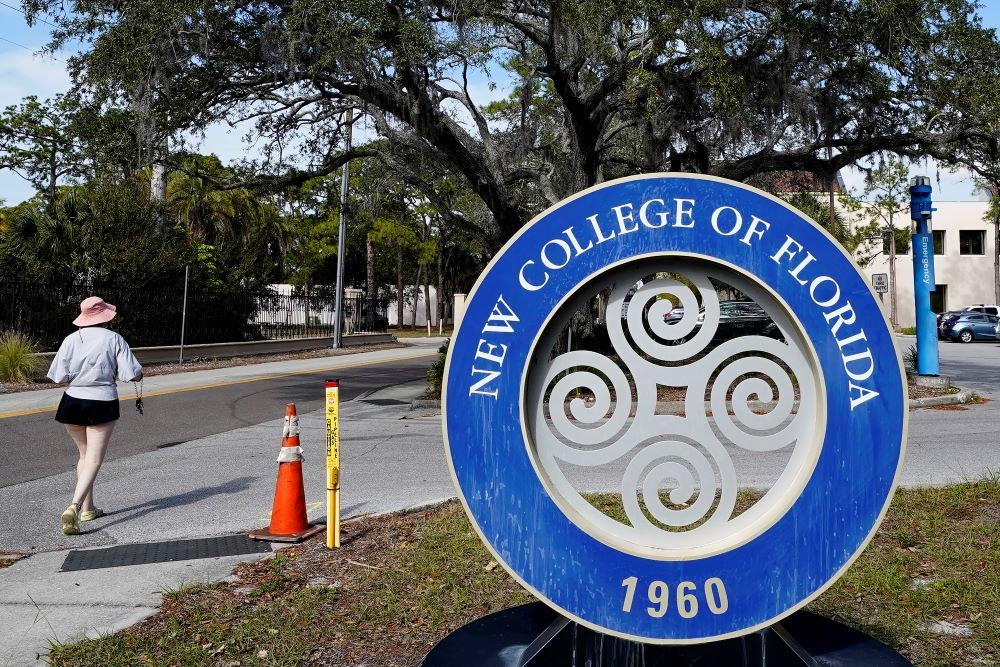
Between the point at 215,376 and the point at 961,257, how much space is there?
48940 mm

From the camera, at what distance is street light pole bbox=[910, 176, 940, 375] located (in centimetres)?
1598

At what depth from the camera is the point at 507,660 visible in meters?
3.41

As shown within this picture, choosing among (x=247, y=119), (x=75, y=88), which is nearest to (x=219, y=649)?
(x=75, y=88)

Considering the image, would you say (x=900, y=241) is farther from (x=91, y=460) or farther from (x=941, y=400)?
(x=91, y=460)

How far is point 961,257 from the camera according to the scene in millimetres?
53844

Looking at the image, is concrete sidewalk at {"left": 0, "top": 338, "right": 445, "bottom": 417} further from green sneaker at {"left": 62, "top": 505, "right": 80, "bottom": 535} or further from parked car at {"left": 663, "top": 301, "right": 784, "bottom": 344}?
parked car at {"left": 663, "top": 301, "right": 784, "bottom": 344}

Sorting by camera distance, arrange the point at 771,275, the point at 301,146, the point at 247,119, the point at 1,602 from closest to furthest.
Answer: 1. the point at 771,275
2. the point at 1,602
3. the point at 247,119
4. the point at 301,146

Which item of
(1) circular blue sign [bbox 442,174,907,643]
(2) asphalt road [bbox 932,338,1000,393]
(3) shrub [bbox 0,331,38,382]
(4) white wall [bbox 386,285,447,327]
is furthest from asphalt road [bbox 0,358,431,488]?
(4) white wall [bbox 386,285,447,327]

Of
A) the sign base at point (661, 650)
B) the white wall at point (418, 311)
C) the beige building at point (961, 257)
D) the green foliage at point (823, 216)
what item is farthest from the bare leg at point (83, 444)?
the white wall at point (418, 311)

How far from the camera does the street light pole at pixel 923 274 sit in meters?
16.0

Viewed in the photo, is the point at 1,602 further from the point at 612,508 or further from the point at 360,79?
the point at 360,79

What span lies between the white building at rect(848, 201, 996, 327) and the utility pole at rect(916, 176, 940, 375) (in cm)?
4006

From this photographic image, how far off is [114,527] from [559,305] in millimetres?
4943

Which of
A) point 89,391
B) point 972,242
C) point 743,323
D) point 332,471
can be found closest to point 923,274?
point 743,323
